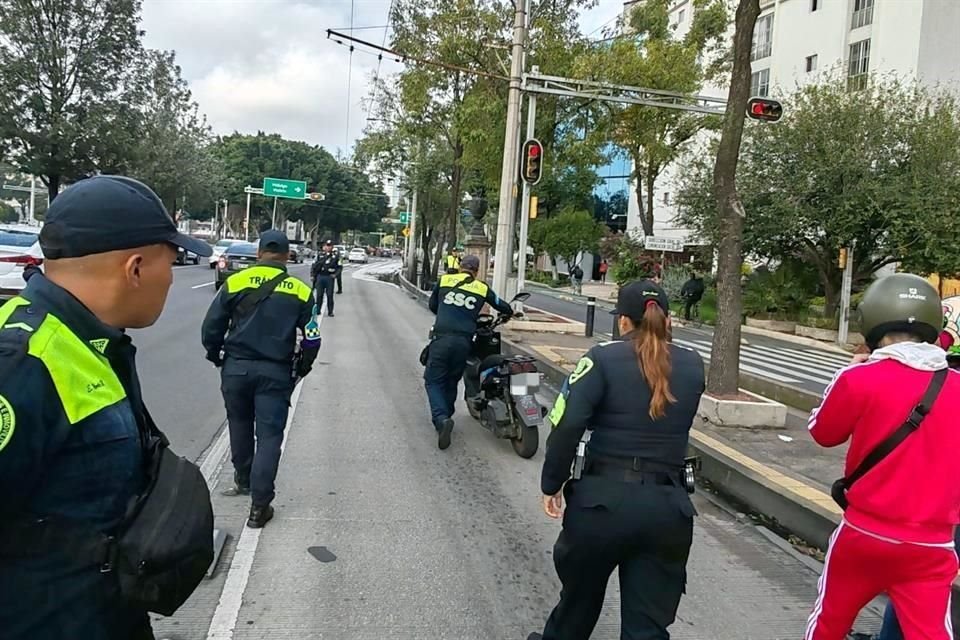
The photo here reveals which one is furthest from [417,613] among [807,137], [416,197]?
[416,197]

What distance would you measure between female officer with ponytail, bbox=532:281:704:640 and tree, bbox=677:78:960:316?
18408mm

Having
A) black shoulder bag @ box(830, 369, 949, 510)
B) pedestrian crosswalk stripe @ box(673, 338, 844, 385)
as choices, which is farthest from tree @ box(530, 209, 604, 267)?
black shoulder bag @ box(830, 369, 949, 510)

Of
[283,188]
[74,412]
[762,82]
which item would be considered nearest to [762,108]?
[74,412]

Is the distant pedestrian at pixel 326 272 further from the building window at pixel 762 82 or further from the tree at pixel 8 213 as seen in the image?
the tree at pixel 8 213

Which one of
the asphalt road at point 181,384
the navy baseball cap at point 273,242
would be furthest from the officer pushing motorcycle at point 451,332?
the navy baseball cap at point 273,242

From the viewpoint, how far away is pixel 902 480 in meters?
2.60

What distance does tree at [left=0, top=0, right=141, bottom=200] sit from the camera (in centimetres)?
2583

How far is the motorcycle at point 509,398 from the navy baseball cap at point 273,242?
2.49 metres

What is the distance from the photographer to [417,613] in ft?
12.3

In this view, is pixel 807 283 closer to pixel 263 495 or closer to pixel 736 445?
pixel 736 445

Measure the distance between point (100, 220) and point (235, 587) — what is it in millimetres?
2753

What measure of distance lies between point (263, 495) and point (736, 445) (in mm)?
4507

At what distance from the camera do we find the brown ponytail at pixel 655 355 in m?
2.83

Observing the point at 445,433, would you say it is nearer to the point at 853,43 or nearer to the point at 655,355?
the point at 655,355
